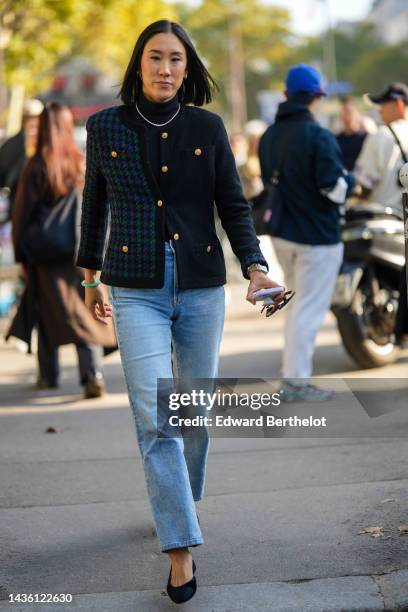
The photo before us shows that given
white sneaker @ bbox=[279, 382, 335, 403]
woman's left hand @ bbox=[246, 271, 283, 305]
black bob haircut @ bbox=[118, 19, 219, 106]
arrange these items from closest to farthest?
woman's left hand @ bbox=[246, 271, 283, 305]
black bob haircut @ bbox=[118, 19, 219, 106]
white sneaker @ bbox=[279, 382, 335, 403]

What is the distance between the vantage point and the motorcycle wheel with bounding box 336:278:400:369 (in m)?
8.25

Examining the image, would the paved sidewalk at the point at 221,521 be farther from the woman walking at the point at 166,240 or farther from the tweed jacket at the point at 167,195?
the tweed jacket at the point at 167,195

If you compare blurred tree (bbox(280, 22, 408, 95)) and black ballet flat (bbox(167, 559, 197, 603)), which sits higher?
black ballet flat (bbox(167, 559, 197, 603))

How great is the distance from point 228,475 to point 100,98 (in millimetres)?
76726

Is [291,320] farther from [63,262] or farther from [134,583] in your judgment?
[134,583]

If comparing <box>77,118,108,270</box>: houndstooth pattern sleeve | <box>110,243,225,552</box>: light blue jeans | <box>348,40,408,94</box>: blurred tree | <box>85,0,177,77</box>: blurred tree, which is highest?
<box>85,0,177,77</box>: blurred tree

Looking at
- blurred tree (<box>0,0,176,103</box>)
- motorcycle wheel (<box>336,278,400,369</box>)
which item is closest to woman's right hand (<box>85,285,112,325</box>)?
motorcycle wheel (<box>336,278,400,369</box>)

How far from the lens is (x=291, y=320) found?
293 inches

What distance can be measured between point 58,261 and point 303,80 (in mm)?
2043

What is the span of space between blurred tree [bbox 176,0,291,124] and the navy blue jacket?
80063 mm

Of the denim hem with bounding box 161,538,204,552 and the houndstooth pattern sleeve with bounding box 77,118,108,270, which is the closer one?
the denim hem with bounding box 161,538,204,552

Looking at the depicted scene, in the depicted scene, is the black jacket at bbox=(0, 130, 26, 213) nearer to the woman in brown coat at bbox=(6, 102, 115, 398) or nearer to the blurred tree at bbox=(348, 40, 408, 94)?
the woman in brown coat at bbox=(6, 102, 115, 398)

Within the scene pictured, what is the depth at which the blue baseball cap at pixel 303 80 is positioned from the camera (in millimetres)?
7324

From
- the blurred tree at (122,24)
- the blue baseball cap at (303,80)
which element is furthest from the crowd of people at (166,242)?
the blurred tree at (122,24)
